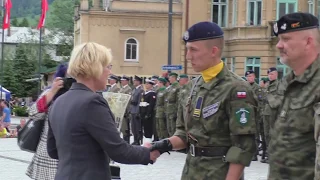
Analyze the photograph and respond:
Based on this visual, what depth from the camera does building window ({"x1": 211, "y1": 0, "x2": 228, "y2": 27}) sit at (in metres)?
42.4

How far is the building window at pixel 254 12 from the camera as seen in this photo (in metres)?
40.2

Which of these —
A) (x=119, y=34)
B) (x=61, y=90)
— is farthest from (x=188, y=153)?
(x=119, y=34)

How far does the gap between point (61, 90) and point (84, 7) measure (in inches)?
1510

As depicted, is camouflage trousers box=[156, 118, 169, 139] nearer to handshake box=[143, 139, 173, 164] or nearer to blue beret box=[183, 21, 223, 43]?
handshake box=[143, 139, 173, 164]

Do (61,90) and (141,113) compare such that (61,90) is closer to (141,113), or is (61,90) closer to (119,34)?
(141,113)

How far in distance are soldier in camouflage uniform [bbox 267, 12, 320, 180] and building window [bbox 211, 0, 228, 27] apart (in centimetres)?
3796

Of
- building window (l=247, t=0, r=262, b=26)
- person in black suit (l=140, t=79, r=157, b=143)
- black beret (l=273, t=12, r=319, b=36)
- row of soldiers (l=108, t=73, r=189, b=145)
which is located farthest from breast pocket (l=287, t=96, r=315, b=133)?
building window (l=247, t=0, r=262, b=26)

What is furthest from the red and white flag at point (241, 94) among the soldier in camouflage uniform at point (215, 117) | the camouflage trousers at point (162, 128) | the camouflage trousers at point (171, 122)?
the camouflage trousers at point (162, 128)

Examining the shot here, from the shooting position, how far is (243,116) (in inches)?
195

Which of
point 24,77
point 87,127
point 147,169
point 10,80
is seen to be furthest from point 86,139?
point 24,77

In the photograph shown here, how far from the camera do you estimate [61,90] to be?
22.5 ft

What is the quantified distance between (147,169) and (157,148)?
8.87m

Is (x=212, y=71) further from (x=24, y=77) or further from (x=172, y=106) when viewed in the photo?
(x=24, y=77)

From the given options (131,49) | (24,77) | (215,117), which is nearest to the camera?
(215,117)
